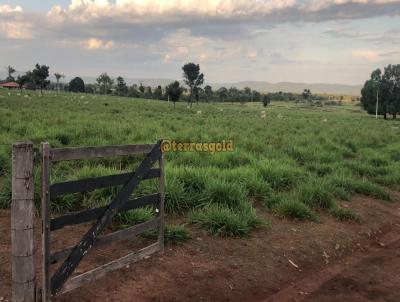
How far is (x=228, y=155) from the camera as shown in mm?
10516

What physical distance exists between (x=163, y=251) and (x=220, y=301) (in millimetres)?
1218

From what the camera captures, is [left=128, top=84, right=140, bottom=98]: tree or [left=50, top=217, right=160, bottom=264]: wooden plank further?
[left=128, top=84, right=140, bottom=98]: tree

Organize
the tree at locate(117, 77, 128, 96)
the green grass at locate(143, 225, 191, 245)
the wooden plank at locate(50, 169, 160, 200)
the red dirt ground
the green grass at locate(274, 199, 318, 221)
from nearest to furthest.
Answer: the wooden plank at locate(50, 169, 160, 200), the red dirt ground, the green grass at locate(143, 225, 191, 245), the green grass at locate(274, 199, 318, 221), the tree at locate(117, 77, 128, 96)

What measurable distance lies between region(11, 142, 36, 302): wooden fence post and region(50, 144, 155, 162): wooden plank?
0.29 m

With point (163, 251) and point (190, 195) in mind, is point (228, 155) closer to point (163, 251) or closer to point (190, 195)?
point (190, 195)

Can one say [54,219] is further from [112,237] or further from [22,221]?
[112,237]

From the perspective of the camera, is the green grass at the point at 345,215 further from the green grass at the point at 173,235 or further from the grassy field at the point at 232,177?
the green grass at the point at 173,235

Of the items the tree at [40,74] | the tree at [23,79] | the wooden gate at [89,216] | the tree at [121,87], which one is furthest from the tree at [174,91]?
the wooden gate at [89,216]

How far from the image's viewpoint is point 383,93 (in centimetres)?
6588

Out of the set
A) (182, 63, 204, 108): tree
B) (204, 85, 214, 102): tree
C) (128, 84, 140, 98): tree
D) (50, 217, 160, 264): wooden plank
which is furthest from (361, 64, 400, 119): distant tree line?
(50, 217, 160, 264): wooden plank

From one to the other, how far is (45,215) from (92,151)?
2.85 feet

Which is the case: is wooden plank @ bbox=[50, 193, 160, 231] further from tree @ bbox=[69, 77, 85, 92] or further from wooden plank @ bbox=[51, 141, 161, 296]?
tree @ bbox=[69, 77, 85, 92]

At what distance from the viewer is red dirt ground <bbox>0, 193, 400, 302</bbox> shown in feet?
14.5

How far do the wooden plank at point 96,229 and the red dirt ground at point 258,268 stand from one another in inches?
14.5
